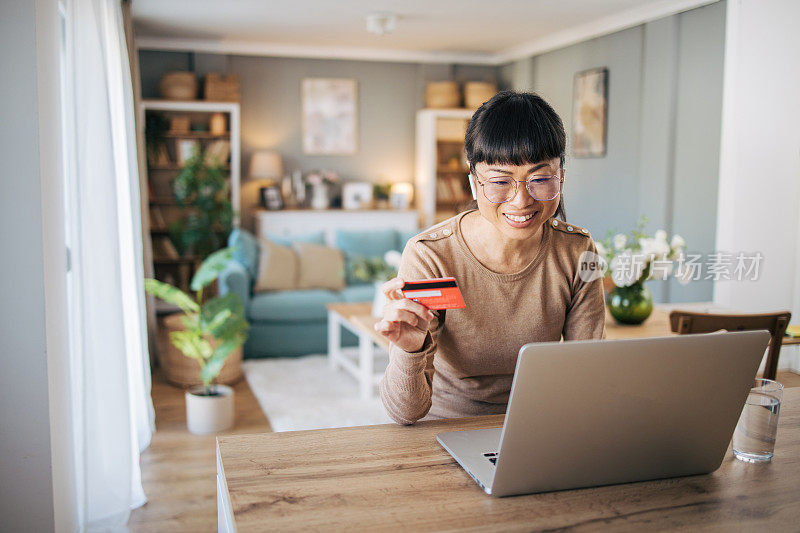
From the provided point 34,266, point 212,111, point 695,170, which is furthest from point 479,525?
point 212,111

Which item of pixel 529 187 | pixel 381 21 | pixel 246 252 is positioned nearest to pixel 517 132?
pixel 529 187

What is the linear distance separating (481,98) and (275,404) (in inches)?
157

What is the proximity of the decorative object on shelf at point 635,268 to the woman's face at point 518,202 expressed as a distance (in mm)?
1727

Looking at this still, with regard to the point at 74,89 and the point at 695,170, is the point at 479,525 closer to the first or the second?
the point at 74,89

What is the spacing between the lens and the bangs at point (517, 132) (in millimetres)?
1297

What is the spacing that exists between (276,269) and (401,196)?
79.1 inches

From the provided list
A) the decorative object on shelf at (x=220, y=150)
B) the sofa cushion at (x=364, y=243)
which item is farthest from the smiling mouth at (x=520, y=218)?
the decorative object on shelf at (x=220, y=150)

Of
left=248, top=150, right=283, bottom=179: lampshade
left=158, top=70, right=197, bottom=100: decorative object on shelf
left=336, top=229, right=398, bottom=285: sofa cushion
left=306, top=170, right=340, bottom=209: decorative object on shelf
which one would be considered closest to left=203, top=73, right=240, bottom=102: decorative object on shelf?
left=158, top=70, right=197, bottom=100: decorative object on shelf

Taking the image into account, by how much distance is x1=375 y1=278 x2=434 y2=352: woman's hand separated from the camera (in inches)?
42.8

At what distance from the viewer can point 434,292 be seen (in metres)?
1.04

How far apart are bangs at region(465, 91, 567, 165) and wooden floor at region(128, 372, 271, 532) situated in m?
1.90

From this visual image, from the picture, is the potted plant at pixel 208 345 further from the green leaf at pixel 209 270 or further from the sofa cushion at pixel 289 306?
the sofa cushion at pixel 289 306

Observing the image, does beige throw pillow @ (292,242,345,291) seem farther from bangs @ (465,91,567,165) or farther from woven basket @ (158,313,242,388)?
bangs @ (465,91,567,165)

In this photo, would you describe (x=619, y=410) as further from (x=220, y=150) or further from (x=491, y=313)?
(x=220, y=150)
